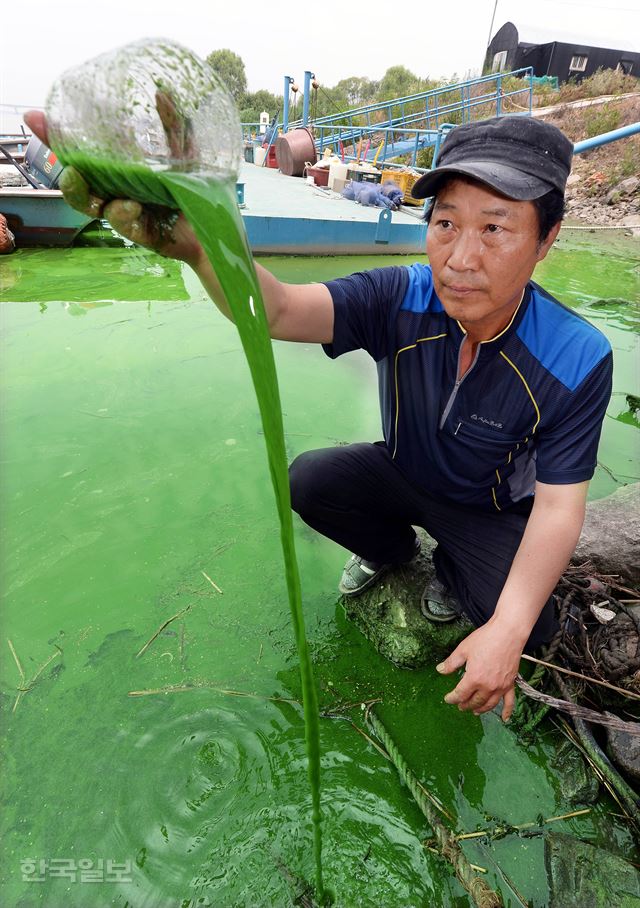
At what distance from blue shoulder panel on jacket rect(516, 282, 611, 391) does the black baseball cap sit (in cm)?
34

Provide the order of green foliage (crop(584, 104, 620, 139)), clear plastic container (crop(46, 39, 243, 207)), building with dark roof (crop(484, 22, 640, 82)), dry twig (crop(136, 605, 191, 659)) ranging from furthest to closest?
building with dark roof (crop(484, 22, 640, 82)) < green foliage (crop(584, 104, 620, 139)) < dry twig (crop(136, 605, 191, 659)) < clear plastic container (crop(46, 39, 243, 207))

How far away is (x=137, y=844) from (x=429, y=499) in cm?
129

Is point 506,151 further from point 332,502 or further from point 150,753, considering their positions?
point 150,753

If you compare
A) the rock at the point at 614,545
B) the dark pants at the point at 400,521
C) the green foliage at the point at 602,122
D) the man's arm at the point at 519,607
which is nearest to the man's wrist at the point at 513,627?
the man's arm at the point at 519,607

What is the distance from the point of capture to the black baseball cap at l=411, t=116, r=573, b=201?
117 cm

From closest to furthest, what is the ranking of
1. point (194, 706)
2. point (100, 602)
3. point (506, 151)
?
point (506, 151), point (194, 706), point (100, 602)

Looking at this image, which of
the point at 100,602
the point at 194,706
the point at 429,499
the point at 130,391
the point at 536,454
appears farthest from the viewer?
the point at 130,391

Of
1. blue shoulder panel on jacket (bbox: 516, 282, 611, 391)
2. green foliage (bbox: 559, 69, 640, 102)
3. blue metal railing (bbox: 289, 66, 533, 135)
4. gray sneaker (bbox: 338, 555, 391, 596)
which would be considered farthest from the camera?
green foliage (bbox: 559, 69, 640, 102)

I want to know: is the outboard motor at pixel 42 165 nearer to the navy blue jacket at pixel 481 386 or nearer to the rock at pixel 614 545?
the navy blue jacket at pixel 481 386

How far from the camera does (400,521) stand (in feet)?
6.37

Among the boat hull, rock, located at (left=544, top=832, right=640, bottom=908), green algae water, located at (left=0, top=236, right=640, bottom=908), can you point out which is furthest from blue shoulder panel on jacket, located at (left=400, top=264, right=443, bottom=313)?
the boat hull

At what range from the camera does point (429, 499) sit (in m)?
1.76

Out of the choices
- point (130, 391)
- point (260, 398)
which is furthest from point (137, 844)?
point (130, 391)

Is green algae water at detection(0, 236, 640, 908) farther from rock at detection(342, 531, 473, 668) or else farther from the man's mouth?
the man's mouth
